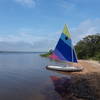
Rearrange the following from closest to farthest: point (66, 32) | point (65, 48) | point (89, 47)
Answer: point (66, 32) < point (65, 48) < point (89, 47)

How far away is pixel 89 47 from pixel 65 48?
49893 mm

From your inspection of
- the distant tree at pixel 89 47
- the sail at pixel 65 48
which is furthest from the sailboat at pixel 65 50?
the distant tree at pixel 89 47

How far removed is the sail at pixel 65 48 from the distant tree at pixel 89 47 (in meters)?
45.7

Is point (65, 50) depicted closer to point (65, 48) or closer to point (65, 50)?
point (65, 50)

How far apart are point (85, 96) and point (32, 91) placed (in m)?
6.32

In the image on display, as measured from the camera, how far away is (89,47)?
8806 centimetres

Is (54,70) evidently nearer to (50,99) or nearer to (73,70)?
(73,70)

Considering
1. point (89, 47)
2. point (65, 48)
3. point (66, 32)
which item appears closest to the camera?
point (66, 32)

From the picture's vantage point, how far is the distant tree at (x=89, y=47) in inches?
3373

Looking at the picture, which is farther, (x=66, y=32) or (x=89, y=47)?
→ (x=89, y=47)

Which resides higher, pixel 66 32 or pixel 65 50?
pixel 66 32

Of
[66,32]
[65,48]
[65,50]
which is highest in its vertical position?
[66,32]

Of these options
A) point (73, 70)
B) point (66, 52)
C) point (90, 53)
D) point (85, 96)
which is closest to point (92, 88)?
point (85, 96)

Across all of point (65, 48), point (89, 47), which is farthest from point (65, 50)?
point (89, 47)
